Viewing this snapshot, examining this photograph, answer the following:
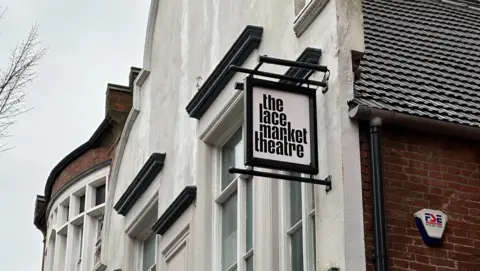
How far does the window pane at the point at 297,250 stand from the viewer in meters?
12.0

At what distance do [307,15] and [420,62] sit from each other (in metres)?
1.91

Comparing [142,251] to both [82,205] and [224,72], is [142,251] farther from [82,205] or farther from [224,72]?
[82,205]

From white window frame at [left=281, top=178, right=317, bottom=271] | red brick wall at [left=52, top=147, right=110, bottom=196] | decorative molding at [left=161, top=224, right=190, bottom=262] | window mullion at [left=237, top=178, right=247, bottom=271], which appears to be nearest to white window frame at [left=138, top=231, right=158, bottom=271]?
decorative molding at [left=161, top=224, right=190, bottom=262]

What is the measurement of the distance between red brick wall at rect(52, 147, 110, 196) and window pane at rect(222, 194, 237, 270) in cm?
1035

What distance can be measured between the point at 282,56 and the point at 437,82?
6.09 feet

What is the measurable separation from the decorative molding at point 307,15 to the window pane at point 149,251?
5.82 m

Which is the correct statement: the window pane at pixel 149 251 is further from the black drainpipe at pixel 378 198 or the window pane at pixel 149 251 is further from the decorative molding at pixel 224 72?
the black drainpipe at pixel 378 198

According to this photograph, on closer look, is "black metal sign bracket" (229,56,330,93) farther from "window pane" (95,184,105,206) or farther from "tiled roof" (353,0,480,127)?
"window pane" (95,184,105,206)

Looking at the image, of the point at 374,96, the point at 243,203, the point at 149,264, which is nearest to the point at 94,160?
the point at 149,264

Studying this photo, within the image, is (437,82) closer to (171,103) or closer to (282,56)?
(282,56)

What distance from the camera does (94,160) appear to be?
25.2 m

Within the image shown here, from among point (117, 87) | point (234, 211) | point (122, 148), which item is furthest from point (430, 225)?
point (117, 87)

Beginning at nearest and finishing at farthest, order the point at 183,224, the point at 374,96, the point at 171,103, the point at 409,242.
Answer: the point at 409,242 < the point at 374,96 < the point at 183,224 < the point at 171,103

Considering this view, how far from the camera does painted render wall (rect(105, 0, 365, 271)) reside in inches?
443
